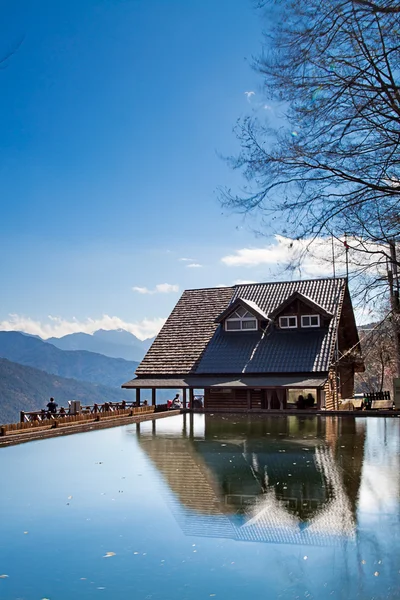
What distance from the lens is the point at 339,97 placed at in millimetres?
6969

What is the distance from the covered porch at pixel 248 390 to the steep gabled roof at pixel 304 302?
3.39m

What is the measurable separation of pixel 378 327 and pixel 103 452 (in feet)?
26.1

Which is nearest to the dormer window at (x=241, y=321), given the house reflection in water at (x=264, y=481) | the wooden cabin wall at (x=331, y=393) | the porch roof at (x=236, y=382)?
the porch roof at (x=236, y=382)

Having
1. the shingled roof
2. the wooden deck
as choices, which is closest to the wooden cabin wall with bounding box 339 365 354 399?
the shingled roof

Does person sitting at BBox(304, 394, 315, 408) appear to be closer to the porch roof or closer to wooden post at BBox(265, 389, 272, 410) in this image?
wooden post at BBox(265, 389, 272, 410)

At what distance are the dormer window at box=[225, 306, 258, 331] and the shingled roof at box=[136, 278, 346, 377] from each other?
1.11 ft

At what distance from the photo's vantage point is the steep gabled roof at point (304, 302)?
2877cm

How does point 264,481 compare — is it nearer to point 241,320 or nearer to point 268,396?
point 268,396

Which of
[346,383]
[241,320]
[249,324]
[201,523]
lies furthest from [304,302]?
[201,523]

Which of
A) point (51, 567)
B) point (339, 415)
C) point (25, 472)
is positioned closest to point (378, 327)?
point (51, 567)

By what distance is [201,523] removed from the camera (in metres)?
7.84

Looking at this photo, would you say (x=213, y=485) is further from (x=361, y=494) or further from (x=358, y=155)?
(x=358, y=155)

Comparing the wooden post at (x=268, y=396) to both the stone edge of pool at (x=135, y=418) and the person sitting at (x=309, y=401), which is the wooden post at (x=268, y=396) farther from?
the stone edge of pool at (x=135, y=418)

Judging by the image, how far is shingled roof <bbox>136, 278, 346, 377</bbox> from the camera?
92.4 ft
